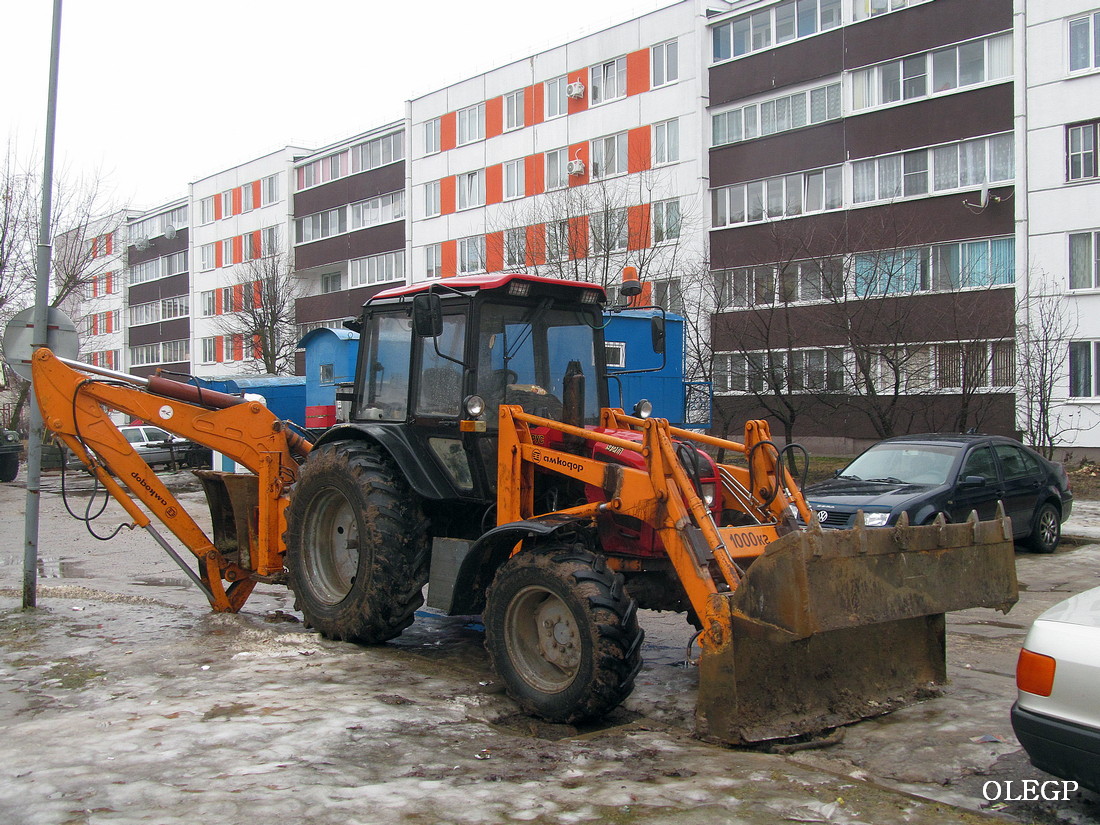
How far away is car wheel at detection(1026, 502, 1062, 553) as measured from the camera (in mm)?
12984

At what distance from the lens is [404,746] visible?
201 inches

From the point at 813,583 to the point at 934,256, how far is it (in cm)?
2443

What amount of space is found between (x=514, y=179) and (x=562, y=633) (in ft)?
114

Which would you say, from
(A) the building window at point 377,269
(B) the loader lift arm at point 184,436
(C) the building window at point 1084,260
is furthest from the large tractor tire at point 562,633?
(A) the building window at point 377,269

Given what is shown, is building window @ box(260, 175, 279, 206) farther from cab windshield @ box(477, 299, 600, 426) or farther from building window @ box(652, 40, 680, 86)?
cab windshield @ box(477, 299, 600, 426)

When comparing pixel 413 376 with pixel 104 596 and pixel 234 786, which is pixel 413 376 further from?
pixel 104 596

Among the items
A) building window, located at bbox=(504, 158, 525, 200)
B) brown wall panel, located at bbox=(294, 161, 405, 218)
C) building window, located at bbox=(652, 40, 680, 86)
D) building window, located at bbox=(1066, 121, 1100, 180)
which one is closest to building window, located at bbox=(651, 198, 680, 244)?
building window, located at bbox=(652, 40, 680, 86)

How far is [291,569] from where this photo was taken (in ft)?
25.9

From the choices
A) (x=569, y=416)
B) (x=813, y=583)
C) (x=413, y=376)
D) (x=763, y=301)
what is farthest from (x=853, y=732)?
(x=763, y=301)

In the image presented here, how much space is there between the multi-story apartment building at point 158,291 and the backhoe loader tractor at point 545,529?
53.5m

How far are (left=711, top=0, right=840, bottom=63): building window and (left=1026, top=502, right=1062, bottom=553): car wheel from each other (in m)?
21.2

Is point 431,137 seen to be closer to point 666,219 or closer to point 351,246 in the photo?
point 351,246

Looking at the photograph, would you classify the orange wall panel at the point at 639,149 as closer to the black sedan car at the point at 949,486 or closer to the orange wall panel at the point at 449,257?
the orange wall panel at the point at 449,257

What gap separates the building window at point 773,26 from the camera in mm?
30109
